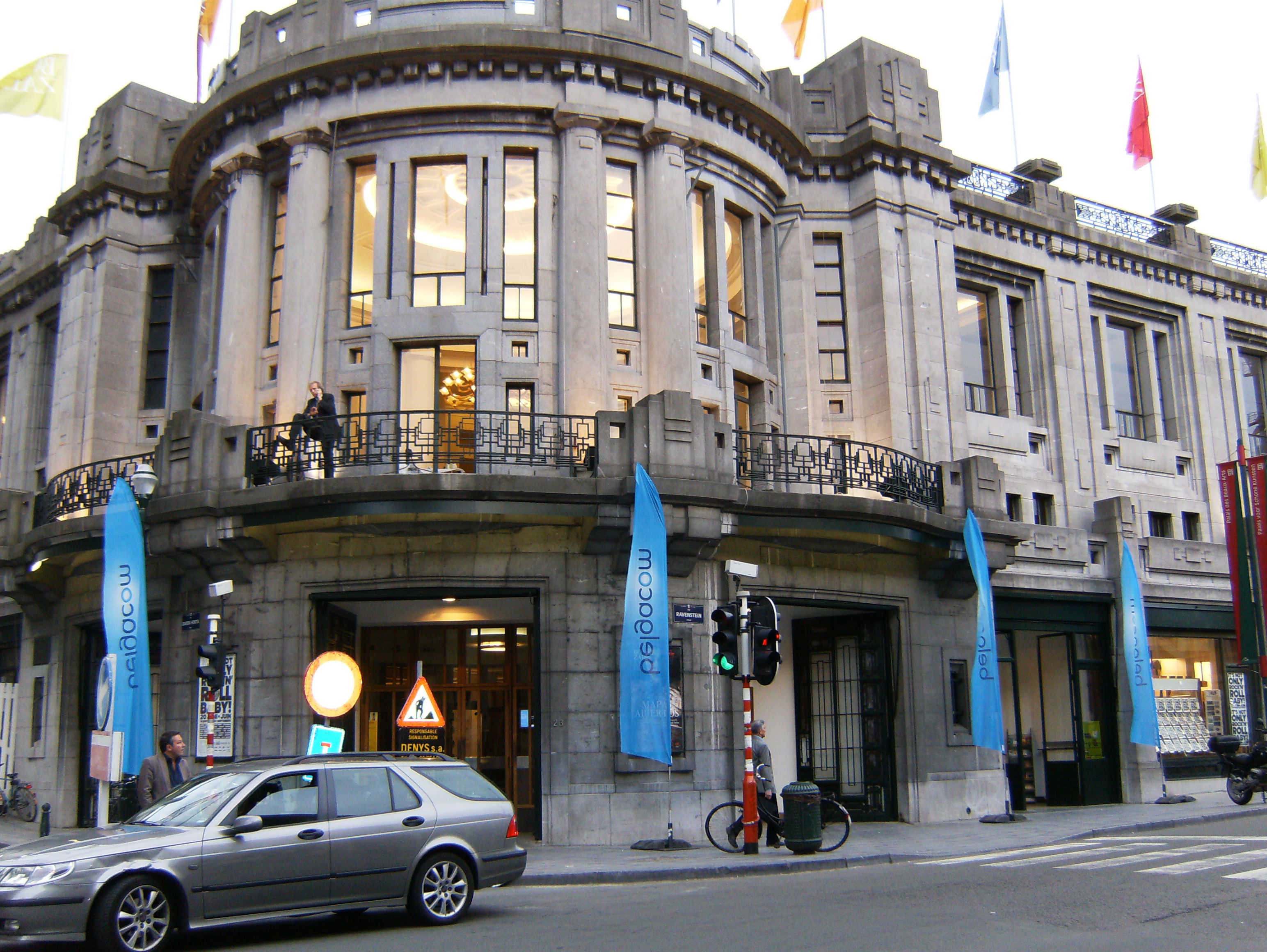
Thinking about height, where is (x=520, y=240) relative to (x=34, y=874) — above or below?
above

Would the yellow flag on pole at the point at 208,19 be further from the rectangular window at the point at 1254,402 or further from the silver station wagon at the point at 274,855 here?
the rectangular window at the point at 1254,402

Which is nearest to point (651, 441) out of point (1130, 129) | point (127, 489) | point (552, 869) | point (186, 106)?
point (552, 869)

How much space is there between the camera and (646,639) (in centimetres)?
1636

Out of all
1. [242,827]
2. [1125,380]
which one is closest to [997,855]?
[242,827]

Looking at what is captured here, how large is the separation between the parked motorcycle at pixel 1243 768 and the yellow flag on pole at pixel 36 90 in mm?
27231

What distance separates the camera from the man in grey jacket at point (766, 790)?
15555 millimetres

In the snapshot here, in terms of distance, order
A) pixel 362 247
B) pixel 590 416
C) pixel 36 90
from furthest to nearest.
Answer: pixel 36 90
pixel 362 247
pixel 590 416

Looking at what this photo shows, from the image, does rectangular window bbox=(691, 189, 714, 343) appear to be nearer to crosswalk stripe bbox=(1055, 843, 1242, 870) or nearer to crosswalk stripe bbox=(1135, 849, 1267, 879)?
crosswalk stripe bbox=(1055, 843, 1242, 870)

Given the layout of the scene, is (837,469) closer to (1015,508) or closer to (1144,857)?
(1015,508)

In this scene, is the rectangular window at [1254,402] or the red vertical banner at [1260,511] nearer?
the red vertical banner at [1260,511]

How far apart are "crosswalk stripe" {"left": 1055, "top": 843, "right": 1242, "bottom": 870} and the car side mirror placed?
8.85 m

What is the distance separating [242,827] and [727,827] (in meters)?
9.36

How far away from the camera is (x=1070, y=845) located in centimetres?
1609

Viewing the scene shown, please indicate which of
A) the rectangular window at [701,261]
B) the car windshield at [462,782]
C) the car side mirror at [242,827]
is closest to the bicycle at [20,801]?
the car windshield at [462,782]
